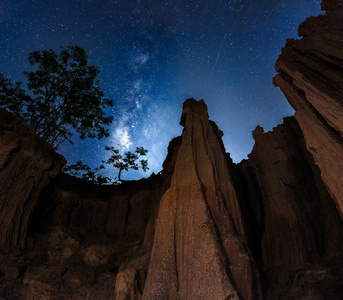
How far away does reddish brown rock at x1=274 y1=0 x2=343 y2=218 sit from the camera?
521 centimetres

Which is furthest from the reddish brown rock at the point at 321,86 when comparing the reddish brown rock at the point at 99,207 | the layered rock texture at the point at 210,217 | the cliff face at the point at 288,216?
the reddish brown rock at the point at 99,207

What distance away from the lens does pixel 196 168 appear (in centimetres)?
884

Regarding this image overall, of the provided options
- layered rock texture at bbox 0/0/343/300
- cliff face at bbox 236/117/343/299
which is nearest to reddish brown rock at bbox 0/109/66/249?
layered rock texture at bbox 0/0/343/300

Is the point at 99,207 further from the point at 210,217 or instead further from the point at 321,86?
the point at 321,86

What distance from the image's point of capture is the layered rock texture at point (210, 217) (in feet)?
18.9

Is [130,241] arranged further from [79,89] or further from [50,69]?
[50,69]

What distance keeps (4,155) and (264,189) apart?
13017 millimetres

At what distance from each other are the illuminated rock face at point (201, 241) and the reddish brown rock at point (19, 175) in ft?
26.1

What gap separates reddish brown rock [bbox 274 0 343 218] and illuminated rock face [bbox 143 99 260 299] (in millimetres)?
2879

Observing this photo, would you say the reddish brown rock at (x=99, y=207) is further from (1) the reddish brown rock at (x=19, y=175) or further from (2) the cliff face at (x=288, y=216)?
(2) the cliff face at (x=288, y=216)

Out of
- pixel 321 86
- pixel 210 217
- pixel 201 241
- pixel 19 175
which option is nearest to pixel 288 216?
pixel 210 217

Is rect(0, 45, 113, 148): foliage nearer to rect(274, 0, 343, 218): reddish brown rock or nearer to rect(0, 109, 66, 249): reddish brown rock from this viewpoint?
rect(0, 109, 66, 249): reddish brown rock

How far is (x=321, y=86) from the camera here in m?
6.44

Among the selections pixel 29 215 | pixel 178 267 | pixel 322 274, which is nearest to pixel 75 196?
pixel 29 215
